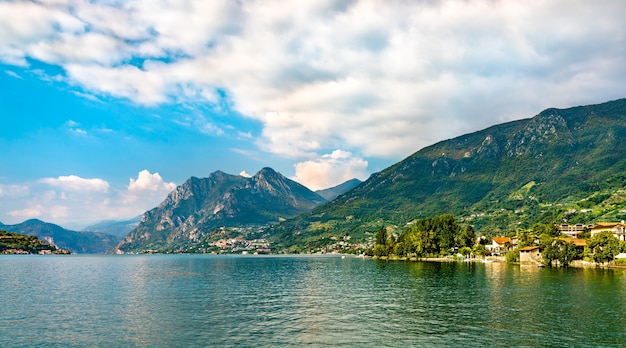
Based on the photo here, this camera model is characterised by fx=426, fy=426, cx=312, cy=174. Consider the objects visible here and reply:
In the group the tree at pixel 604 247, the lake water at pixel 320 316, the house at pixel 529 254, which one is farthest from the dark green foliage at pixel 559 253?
the lake water at pixel 320 316

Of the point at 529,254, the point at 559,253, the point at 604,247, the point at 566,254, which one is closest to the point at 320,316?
the point at 604,247

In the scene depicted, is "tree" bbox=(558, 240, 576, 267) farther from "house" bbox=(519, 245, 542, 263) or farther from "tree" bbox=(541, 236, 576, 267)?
"house" bbox=(519, 245, 542, 263)

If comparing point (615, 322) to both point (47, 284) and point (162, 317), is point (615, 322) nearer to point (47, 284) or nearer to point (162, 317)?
point (162, 317)

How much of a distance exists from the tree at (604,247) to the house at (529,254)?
1014 inches

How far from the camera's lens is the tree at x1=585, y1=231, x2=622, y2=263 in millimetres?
152938

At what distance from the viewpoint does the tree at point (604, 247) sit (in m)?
153

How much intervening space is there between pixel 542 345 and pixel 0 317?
231ft

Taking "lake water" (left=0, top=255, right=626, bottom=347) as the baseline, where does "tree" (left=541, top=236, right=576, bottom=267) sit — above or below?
above

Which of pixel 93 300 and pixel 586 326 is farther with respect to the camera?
pixel 93 300

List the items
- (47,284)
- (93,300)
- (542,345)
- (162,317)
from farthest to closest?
(47,284) → (93,300) → (162,317) → (542,345)

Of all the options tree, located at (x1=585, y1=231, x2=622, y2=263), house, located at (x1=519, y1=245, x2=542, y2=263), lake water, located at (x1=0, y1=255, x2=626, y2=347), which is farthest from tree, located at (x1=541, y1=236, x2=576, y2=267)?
lake water, located at (x1=0, y1=255, x2=626, y2=347)

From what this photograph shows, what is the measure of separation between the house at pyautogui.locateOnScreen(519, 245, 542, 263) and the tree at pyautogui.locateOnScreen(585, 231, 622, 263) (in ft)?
84.5

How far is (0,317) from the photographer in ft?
200

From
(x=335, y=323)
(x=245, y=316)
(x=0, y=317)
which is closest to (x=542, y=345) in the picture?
(x=335, y=323)
